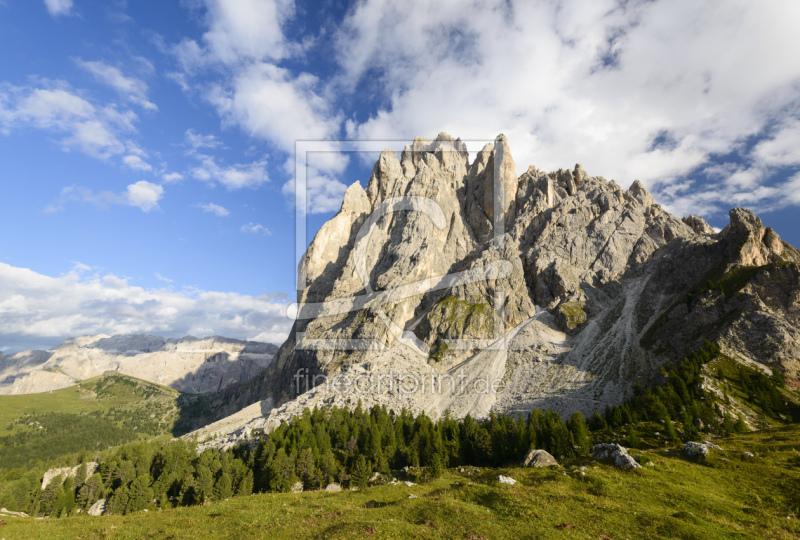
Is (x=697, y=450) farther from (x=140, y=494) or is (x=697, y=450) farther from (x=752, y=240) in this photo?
(x=752, y=240)

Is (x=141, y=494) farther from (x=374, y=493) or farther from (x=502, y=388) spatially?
(x=502, y=388)

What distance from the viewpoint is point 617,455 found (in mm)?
38219

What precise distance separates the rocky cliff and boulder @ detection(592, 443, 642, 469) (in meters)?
58.1

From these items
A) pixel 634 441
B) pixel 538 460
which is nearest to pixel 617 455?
pixel 538 460

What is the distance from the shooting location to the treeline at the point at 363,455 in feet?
206

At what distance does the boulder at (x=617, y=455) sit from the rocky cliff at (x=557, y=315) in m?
58.1

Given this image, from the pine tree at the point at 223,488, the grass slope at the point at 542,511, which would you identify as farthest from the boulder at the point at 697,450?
the pine tree at the point at 223,488

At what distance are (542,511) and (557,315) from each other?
13597 centimetres

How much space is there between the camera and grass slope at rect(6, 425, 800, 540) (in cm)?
2266

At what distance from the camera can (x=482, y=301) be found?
546 ft

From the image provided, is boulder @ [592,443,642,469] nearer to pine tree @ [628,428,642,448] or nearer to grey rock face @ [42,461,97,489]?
pine tree @ [628,428,642,448]

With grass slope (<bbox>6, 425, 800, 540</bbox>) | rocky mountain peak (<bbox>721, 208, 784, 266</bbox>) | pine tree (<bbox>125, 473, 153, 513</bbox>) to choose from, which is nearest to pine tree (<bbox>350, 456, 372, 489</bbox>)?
grass slope (<bbox>6, 425, 800, 540</bbox>)

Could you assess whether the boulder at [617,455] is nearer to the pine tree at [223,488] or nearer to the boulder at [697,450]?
the boulder at [697,450]

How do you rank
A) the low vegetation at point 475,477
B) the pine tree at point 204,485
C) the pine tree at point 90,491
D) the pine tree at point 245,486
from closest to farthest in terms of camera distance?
the low vegetation at point 475,477 < the pine tree at point 204,485 < the pine tree at point 245,486 < the pine tree at point 90,491
